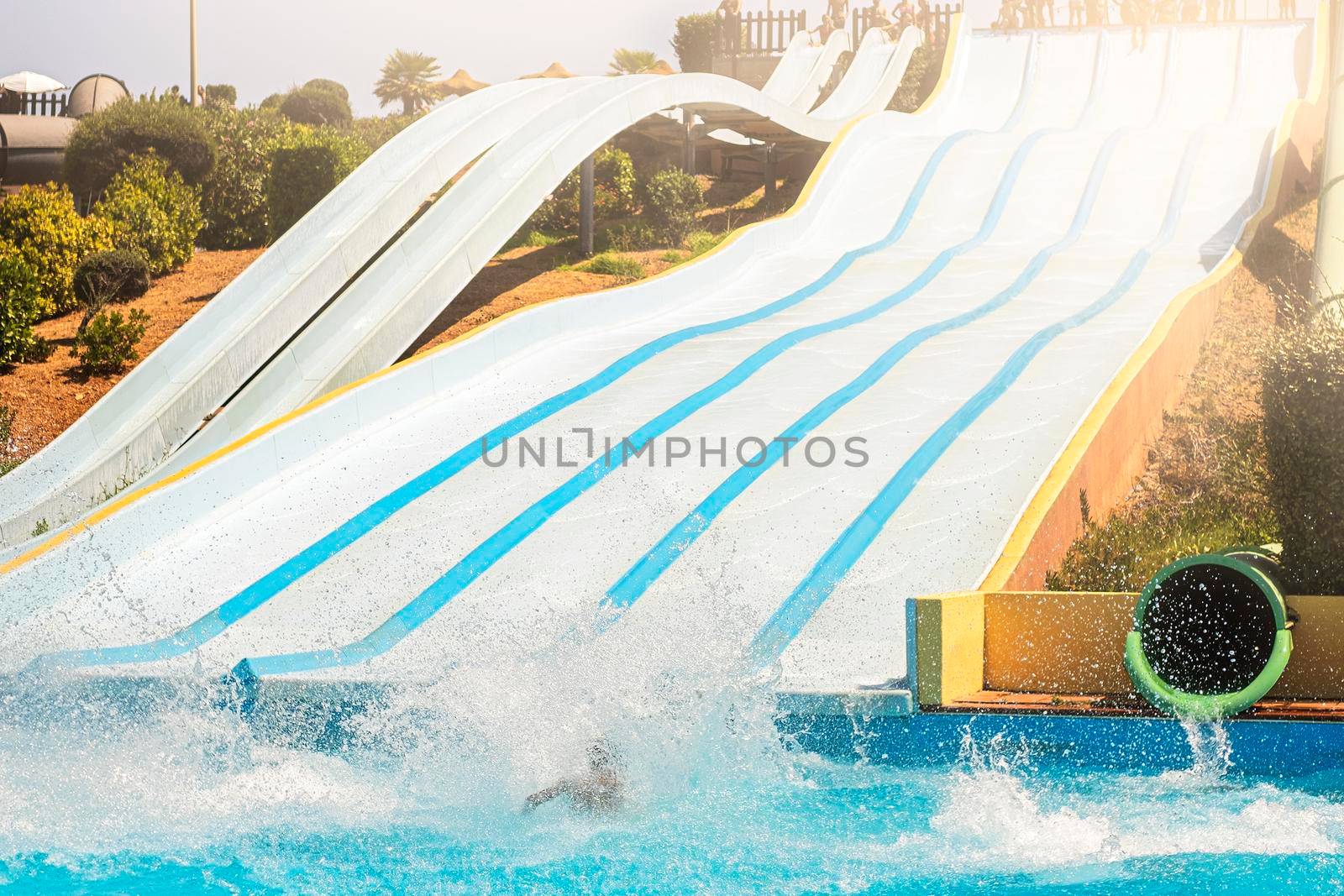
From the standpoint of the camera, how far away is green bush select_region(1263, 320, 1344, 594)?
239 inches

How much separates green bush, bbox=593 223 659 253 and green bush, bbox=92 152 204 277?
5.48 m

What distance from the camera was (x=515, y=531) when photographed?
7.41 m

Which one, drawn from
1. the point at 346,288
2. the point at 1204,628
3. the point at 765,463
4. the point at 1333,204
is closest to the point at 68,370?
the point at 346,288

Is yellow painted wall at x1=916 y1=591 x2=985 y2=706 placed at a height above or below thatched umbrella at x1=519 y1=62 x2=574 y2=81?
below

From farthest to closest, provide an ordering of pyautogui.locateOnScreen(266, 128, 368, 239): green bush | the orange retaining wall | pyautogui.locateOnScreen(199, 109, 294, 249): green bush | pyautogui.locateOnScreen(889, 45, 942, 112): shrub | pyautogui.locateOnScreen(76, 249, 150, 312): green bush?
1. pyautogui.locateOnScreen(889, 45, 942, 112): shrub
2. pyautogui.locateOnScreen(199, 109, 294, 249): green bush
3. pyautogui.locateOnScreen(266, 128, 368, 239): green bush
4. pyautogui.locateOnScreen(76, 249, 150, 312): green bush
5. the orange retaining wall

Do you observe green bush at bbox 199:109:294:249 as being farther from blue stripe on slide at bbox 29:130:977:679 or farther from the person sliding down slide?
the person sliding down slide

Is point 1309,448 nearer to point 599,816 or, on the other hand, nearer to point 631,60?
point 599,816

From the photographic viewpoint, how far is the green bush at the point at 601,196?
18219 mm

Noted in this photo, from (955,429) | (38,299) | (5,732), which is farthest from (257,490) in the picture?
(38,299)

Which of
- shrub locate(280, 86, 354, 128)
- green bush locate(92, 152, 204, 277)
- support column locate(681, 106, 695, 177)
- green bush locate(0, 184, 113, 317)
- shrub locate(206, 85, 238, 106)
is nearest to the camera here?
green bush locate(0, 184, 113, 317)

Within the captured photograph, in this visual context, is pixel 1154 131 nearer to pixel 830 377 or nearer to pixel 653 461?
pixel 830 377

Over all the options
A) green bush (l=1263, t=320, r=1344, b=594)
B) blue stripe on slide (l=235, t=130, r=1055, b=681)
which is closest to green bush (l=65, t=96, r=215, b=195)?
blue stripe on slide (l=235, t=130, r=1055, b=681)

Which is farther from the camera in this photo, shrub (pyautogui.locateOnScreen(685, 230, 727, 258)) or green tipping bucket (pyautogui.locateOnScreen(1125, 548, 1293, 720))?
shrub (pyautogui.locateOnScreen(685, 230, 727, 258))

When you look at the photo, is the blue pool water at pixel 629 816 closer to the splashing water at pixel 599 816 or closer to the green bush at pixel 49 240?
the splashing water at pixel 599 816
